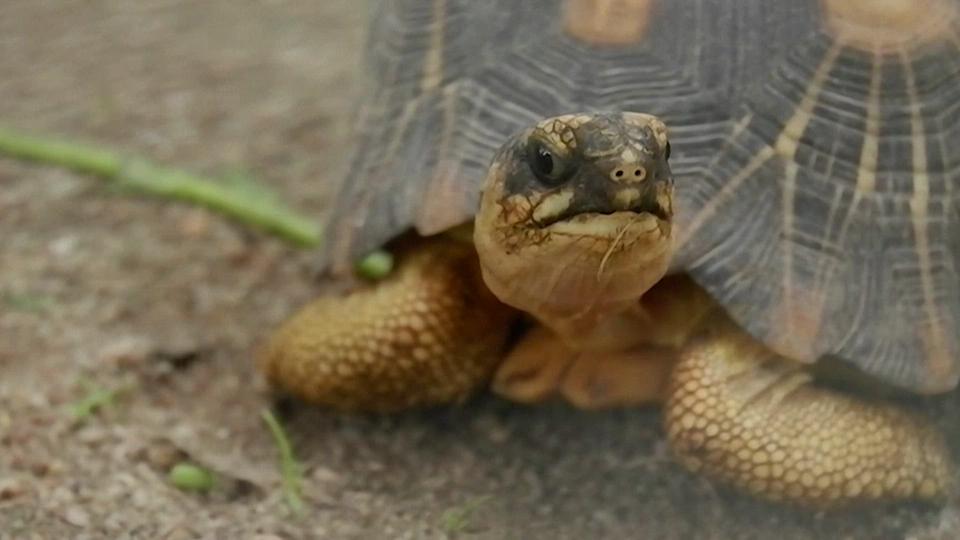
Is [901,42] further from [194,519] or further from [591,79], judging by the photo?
[194,519]

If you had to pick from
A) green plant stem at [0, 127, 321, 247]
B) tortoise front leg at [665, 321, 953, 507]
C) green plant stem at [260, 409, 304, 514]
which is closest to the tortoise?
tortoise front leg at [665, 321, 953, 507]

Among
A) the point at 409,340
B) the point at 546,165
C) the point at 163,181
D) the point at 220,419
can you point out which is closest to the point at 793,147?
the point at 546,165

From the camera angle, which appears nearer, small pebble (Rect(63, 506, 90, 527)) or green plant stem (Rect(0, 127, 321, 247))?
small pebble (Rect(63, 506, 90, 527))

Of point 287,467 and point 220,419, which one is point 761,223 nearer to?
point 287,467

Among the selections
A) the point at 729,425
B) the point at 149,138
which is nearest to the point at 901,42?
the point at 729,425

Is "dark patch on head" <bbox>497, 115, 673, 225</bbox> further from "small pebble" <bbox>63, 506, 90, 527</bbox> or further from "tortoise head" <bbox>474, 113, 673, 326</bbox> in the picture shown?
"small pebble" <bbox>63, 506, 90, 527</bbox>

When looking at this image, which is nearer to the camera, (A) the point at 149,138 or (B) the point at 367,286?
(B) the point at 367,286

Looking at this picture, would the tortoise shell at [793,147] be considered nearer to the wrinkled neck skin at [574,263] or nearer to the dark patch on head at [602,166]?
the wrinkled neck skin at [574,263]
